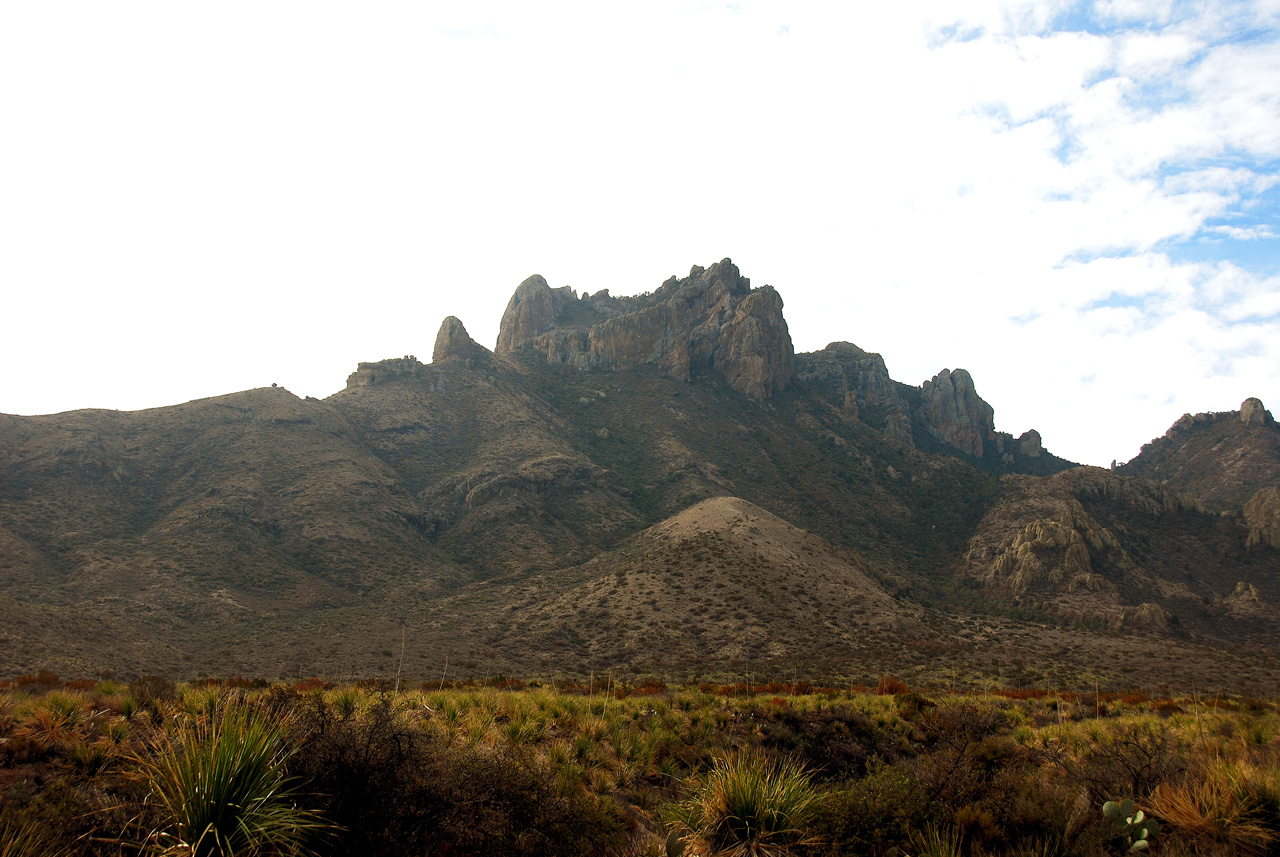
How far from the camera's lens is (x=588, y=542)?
62156 millimetres

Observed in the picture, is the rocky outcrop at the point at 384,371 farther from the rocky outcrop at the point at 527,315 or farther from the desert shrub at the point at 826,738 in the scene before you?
the desert shrub at the point at 826,738

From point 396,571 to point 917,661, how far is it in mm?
40013

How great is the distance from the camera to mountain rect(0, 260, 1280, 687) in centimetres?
3553

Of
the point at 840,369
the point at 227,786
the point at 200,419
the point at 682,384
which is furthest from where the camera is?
the point at 840,369

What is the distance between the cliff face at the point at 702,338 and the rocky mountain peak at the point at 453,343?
57.7 ft

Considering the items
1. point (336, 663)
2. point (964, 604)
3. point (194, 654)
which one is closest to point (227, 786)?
point (336, 663)

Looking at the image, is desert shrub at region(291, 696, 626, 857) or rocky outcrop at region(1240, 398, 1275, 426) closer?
desert shrub at region(291, 696, 626, 857)

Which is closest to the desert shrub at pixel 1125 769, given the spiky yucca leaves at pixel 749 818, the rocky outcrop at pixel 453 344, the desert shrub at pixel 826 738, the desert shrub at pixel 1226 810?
the desert shrub at pixel 1226 810

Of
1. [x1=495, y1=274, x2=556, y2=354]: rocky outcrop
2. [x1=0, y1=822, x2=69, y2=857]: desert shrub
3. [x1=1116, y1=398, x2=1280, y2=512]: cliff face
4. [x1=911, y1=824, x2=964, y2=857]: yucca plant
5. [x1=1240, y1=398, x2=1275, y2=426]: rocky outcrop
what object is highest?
[x1=495, y1=274, x2=556, y2=354]: rocky outcrop

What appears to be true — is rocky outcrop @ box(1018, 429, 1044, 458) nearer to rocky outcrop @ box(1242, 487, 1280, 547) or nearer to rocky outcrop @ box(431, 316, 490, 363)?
rocky outcrop @ box(1242, 487, 1280, 547)

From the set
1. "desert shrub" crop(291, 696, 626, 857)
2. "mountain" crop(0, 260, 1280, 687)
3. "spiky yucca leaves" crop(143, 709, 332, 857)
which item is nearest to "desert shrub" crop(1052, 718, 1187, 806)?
"desert shrub" crop(291, 696, 626, 857)

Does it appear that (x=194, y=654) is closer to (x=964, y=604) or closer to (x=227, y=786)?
(x=227, y=786)

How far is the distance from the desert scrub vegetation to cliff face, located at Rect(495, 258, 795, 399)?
94852 millimetres

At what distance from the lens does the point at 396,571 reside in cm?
5138
